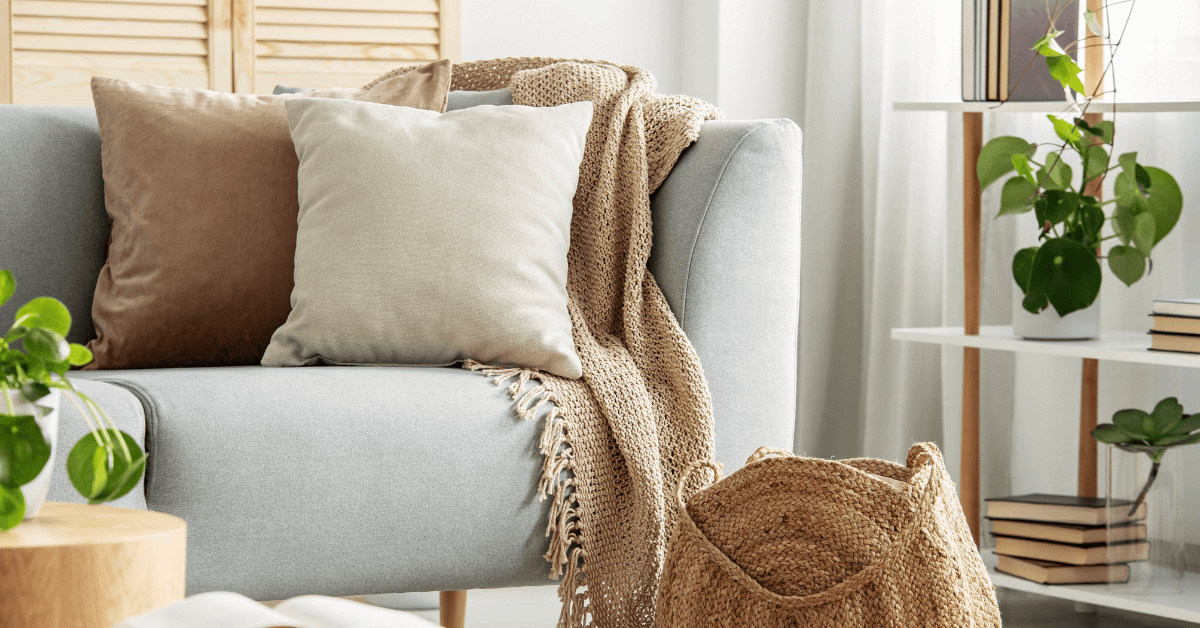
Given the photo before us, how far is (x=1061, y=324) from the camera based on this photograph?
2.05 metres

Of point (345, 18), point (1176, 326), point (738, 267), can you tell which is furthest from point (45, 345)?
point (345, 18)

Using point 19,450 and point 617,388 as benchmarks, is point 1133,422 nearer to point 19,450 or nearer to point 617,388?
point 617,388

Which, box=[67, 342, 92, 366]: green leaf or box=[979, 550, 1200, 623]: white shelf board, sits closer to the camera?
box=[67, 342, 92, 366]: green leaf

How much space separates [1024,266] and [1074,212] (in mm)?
121

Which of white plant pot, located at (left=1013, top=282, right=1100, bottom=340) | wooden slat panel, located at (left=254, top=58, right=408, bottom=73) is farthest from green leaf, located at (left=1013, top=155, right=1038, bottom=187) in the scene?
wooden slat panel, located at (left=254, top=58, right=408, bottom=73)

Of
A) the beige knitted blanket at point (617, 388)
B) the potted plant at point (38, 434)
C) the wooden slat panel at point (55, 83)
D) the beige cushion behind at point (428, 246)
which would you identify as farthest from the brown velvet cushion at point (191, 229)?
the wooden slat panel at point (55, 83)

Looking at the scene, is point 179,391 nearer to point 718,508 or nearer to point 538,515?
point 538,515

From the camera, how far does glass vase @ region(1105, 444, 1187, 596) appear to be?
6.32ft

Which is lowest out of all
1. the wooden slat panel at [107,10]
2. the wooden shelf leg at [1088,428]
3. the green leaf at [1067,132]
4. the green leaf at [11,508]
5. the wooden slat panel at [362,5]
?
the wooden shelf leg at [1088,428]

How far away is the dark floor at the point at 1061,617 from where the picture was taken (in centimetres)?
206

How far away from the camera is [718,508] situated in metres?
1.31

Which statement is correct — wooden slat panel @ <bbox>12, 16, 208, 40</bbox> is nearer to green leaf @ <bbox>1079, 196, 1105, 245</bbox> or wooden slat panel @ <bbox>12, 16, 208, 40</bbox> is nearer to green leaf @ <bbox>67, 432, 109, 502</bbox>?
green leaf @ <bbox>1079, 196, 1105, 245</bbox>

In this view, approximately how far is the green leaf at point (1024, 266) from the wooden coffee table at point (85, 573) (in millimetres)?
1624

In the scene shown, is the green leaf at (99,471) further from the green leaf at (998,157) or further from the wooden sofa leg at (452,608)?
the green leaf at (998,157)
